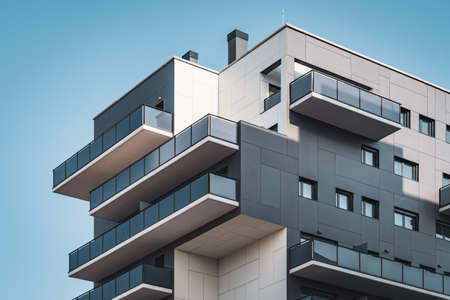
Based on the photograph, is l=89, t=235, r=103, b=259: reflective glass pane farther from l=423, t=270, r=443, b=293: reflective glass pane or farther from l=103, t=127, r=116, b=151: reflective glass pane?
l=423, t=270, r=443, b=293: reflective glass pane

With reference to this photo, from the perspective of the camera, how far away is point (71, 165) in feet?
199

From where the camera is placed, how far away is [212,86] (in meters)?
57.5

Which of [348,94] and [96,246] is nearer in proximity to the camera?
[348,94]

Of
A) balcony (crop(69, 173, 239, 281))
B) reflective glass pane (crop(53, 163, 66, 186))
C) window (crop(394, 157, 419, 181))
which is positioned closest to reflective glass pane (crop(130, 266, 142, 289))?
balcony (crop(69, 173, 239, 281))

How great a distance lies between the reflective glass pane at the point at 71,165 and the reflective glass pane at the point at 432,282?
63.3 feet

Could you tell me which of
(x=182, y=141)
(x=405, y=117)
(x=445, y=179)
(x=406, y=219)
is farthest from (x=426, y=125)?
(x=182, y=141)

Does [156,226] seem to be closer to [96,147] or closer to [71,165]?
[96,147]

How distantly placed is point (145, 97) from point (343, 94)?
1094 cm

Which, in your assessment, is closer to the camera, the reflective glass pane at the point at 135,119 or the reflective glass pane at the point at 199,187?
the reflective glass pane at the point at 199,187

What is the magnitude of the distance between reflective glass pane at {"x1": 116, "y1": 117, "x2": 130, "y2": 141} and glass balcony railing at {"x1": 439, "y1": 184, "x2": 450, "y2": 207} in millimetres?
15822

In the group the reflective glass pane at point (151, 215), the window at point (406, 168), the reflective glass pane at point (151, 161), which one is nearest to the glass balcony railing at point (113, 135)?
the reflective glass pane at point (151, 161)

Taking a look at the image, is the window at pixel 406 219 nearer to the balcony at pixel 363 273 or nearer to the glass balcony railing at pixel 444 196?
the glass balcony railing at pixel 444 196

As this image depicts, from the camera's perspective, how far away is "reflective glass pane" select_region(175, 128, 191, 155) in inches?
2045

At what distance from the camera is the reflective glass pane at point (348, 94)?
173 ft
